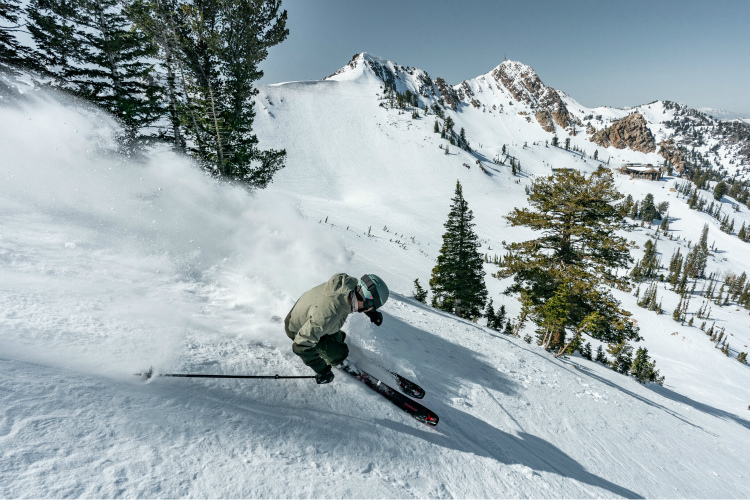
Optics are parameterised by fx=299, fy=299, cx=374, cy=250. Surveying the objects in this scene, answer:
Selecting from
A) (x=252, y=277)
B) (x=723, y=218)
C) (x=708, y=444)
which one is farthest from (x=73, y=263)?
(x=723, y=218)

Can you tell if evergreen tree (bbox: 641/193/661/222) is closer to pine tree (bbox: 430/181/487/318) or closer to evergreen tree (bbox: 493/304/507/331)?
evergreen tree (bbox: 493/304/507/331)

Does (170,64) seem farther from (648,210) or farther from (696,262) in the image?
(648,210)

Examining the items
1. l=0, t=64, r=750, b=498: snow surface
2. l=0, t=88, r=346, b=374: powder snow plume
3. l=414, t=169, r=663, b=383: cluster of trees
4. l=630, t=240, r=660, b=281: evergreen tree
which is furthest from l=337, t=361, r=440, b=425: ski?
l=630, t=240, r=660, b=281: evergreen tree

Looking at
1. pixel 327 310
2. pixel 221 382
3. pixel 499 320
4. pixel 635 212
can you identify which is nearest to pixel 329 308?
pixel 327 310

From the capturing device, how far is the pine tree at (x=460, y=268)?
2559 centimetres

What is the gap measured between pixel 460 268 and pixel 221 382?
2380 centimetres

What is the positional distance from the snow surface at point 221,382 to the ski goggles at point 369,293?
1.56 m

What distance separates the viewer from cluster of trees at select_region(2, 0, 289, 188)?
14156 millimetres

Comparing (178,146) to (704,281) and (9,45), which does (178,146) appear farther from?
(704,281)

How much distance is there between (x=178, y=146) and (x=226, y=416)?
17752 mm

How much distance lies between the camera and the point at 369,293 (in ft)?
12.9

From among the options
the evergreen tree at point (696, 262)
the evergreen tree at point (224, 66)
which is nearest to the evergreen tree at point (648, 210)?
the evergreen tree at point (696, 262)

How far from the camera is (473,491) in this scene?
12.1ft

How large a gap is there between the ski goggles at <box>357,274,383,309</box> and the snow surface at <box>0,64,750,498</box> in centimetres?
156
